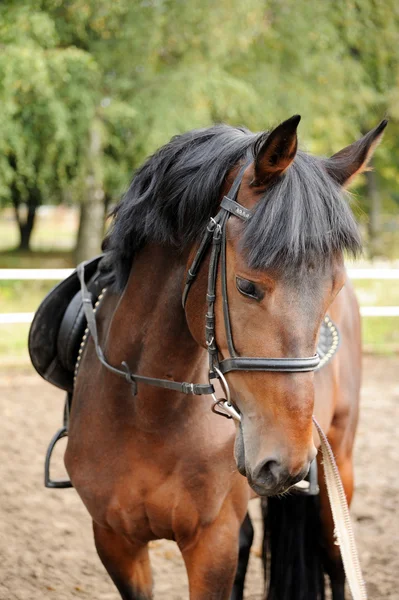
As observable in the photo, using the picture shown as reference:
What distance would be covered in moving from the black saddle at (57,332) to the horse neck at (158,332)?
1.86 ft

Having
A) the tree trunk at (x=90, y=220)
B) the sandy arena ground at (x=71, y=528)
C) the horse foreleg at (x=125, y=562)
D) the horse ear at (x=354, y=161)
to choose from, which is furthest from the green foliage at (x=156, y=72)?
the horse ear at (x=354, y=161)

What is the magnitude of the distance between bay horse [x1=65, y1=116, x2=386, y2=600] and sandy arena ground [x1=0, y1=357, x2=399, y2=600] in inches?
46.2

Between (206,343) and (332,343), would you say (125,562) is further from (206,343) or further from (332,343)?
(332,343)

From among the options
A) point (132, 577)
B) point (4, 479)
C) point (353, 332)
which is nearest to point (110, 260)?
point (132, 577)

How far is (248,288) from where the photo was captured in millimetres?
1745

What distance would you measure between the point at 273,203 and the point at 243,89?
10.1 metres

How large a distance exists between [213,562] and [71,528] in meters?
2.38

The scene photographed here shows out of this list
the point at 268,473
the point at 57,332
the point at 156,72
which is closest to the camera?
the point at 268,473

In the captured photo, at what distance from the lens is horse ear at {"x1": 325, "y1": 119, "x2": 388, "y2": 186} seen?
2.00 meters

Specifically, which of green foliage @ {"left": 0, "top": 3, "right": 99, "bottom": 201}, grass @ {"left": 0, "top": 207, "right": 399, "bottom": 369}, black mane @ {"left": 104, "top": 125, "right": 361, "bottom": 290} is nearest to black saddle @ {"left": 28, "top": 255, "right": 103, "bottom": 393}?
black mane @ {"left": 104, "top": 125, "right": 361, "bottom": 290}

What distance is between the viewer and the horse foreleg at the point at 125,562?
2.59 m

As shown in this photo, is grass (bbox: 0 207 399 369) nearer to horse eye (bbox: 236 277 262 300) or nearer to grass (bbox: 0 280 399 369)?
grass (bbox: 0 280 399 369)

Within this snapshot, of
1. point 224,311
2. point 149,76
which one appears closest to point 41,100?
point 149,76

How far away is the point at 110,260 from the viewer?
240 cm
